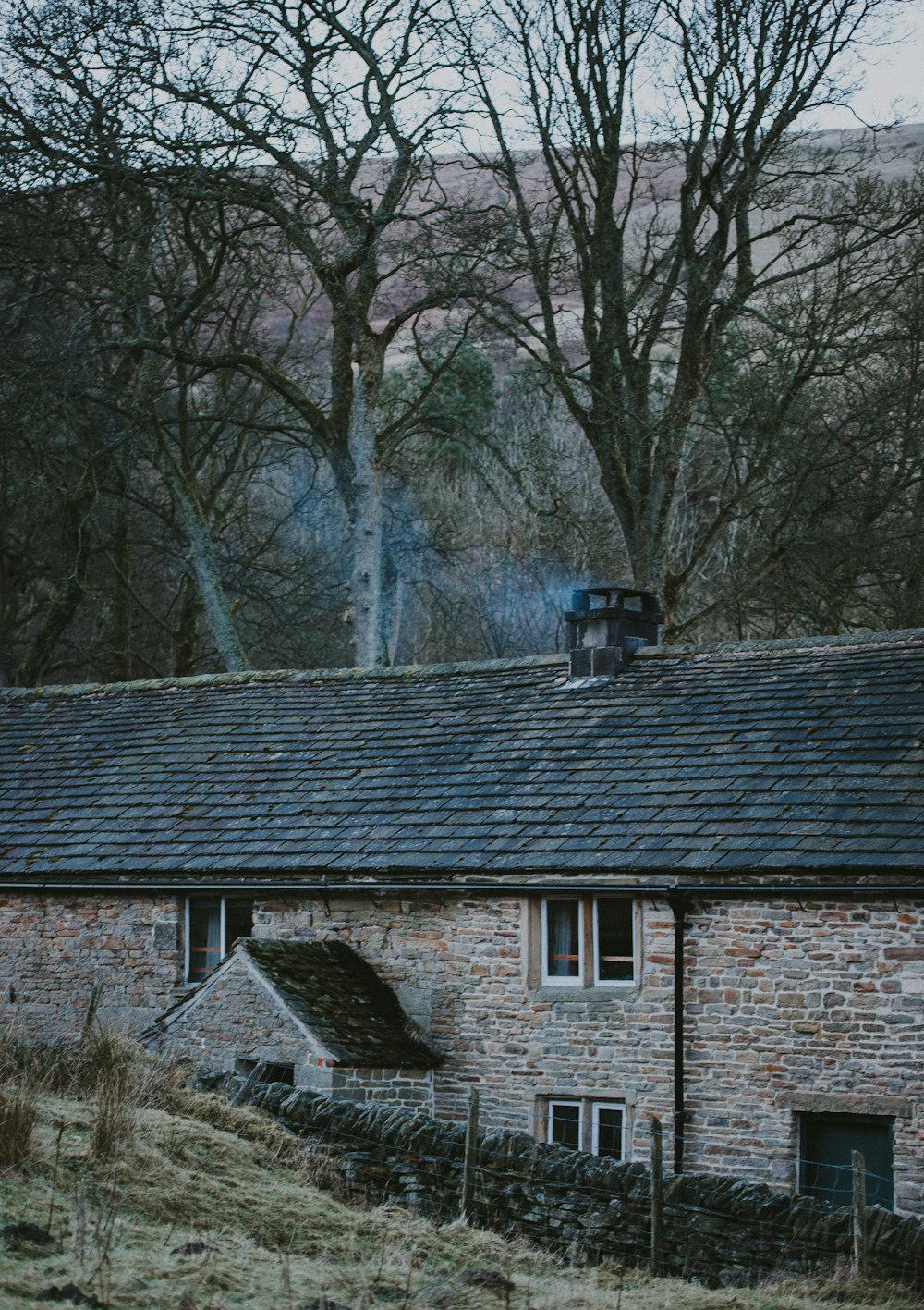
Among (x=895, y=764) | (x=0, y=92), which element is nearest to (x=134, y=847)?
(x=895, y=764)

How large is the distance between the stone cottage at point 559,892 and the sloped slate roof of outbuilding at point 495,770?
44mm

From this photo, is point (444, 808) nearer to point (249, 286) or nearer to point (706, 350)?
point (706, 350)

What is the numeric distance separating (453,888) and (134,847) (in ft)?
14.7

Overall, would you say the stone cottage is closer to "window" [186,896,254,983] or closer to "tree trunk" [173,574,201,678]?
"window" [186,896,254,983]

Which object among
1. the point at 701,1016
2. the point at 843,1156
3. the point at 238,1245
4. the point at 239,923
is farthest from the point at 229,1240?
the point at 239,923

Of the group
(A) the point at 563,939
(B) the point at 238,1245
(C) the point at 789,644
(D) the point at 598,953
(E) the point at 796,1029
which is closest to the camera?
(B) the point at 238,1245

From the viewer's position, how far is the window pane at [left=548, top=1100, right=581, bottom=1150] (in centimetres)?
1512

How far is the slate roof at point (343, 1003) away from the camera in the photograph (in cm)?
1494

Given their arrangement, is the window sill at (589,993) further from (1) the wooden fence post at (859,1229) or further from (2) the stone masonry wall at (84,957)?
(2) the stone masonry wall at (84,957)

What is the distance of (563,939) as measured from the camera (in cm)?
1577

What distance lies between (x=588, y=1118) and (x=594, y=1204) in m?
3.29

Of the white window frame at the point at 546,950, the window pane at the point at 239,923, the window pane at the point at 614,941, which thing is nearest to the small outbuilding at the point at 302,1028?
the white window frame at the point at 546,950

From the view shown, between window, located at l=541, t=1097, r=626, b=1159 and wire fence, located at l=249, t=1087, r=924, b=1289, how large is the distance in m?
2.77

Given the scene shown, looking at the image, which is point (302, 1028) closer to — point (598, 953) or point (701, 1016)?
point (598, 953)
